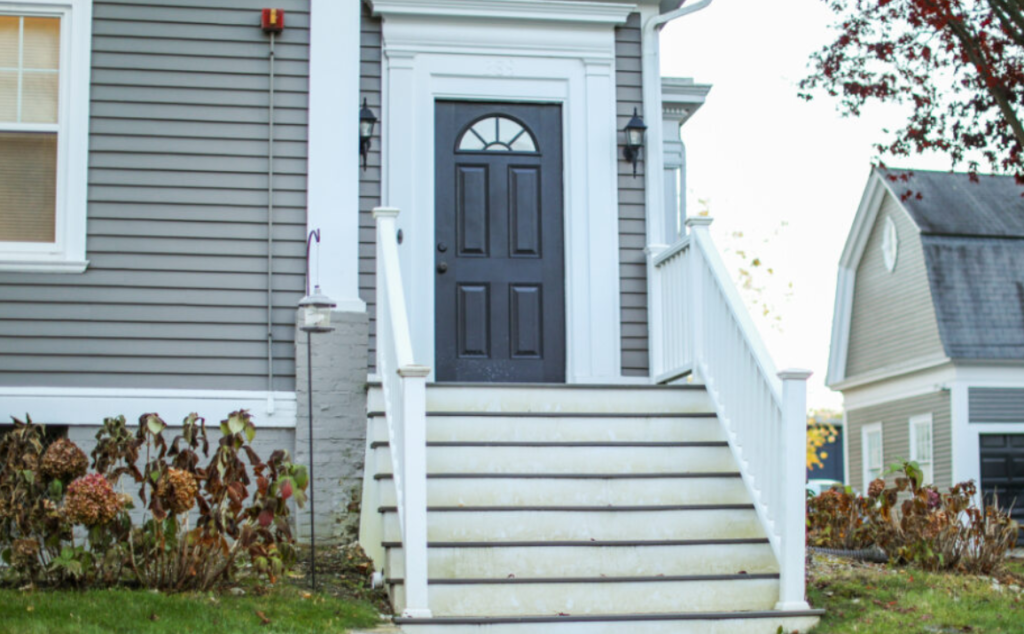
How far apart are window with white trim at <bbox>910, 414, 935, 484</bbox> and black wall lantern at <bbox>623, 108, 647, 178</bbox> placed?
11.9m

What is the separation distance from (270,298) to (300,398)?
25.4 inches

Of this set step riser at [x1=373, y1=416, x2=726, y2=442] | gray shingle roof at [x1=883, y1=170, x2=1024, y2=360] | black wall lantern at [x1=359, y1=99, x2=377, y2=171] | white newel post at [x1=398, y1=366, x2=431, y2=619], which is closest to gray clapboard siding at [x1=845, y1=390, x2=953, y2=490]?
gray shingle roof at [x1=883, y1=170, x2=1024, y2=360]

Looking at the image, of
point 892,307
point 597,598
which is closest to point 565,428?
point 597,598

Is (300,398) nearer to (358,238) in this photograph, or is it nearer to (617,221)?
(358,238)

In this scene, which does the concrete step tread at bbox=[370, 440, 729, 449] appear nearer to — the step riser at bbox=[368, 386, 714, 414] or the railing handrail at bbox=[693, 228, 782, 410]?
the step riser at bbox=[368, 386, 714, 414]

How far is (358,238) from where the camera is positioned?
7535 millimetres

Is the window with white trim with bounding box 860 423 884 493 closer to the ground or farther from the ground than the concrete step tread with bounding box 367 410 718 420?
closer to the ground

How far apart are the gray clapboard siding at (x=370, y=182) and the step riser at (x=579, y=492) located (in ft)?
5.49

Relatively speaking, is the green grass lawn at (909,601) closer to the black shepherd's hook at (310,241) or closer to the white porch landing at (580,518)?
the white porch landing at (580,518)

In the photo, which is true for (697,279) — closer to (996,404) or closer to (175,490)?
(175,490)

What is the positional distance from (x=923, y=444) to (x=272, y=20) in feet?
46.0

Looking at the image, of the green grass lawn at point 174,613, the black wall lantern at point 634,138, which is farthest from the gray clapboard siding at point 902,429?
the green grass lawn at point 174,613

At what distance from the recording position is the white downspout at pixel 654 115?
26.2 feet

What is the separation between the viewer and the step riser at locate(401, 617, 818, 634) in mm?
5203
